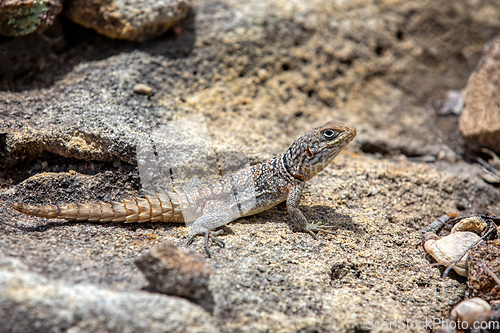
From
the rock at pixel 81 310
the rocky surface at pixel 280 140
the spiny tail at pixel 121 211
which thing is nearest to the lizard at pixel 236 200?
the spiny tail at pixel 121 211

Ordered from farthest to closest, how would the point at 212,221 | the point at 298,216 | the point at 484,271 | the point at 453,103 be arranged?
1. the point at 453,103
2. the point at 298,216
3. the point at 212,221
4. the point at 484,271

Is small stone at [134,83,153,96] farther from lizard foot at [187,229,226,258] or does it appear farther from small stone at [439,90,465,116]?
small stone at [439,90,465,116]

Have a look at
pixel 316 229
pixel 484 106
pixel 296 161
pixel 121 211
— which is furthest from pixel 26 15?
pixel 484 106

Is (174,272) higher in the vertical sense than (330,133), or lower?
lower

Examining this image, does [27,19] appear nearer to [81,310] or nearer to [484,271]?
[81,310]

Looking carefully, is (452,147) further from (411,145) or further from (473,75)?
(473,75)

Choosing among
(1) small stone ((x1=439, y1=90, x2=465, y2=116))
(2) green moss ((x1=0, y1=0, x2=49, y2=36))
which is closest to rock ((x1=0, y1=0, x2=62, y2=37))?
(2) green moss ((x1=0, y1=0, x2=49, y2=36))

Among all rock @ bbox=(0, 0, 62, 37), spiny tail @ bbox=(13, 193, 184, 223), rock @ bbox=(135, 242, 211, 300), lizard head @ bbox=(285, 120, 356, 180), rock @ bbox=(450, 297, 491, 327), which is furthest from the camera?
rock @ bbox=(0, 0, 62, 37)
